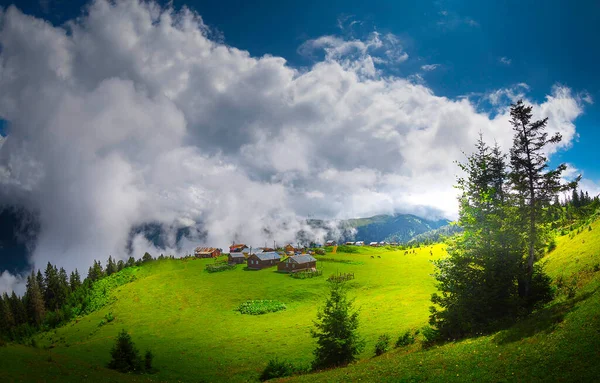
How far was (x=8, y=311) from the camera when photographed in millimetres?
117875

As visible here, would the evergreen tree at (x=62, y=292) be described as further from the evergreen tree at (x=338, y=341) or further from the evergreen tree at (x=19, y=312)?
the evergreen tree at (x=338, y=341)

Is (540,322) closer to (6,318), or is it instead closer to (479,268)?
(479,268)

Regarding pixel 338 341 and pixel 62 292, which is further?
pixel 62 292

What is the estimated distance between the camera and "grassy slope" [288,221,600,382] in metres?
17.1

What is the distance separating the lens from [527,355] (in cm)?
1939

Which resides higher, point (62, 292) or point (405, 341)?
point (62, 292)

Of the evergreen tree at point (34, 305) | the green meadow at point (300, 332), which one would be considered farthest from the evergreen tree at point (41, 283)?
the green meadow at point (300, 332)

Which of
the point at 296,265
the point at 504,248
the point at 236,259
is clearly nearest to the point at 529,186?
the point at 504,248

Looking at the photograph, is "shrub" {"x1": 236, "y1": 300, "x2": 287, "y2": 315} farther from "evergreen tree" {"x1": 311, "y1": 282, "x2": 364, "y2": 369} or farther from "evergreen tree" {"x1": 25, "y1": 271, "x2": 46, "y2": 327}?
"evergreen tree" {"x1": 25, "y1": 271, "x2": 46, "y2": 327}

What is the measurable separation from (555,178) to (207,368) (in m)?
47.1

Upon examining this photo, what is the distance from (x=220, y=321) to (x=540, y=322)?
62229 millimetres

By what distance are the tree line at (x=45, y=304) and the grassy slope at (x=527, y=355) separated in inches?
4500

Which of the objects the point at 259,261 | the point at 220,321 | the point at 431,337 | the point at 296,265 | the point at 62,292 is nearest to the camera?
the point at 431,337

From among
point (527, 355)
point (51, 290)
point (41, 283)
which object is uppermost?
point (41, 283)
